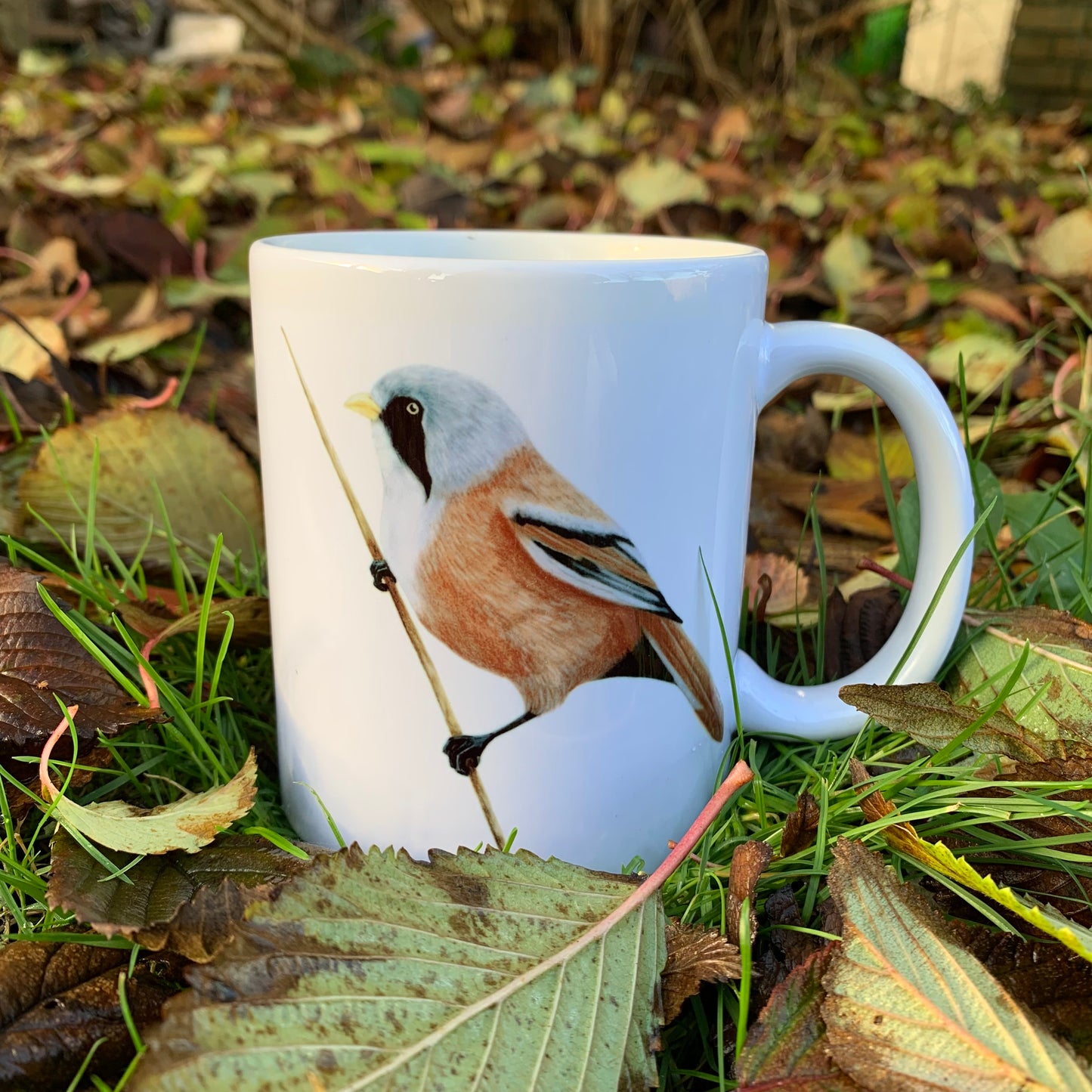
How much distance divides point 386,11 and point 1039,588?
3.16 metres

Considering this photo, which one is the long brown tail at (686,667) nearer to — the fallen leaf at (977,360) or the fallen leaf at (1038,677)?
the fallen leaf at (1038,677)

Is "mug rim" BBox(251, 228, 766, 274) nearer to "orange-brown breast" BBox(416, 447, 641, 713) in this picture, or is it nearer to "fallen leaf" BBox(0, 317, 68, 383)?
"orange-brown breast" BBox(416, 447, 641, 713)

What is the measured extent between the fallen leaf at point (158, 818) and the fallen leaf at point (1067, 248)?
3.65 feet

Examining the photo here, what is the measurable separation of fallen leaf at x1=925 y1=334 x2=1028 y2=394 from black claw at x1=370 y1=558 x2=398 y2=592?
664mm

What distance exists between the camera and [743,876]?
18.0 inches

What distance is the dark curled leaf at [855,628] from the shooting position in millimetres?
681

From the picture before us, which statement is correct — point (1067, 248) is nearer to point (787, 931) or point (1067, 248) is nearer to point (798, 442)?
point (798, 442)

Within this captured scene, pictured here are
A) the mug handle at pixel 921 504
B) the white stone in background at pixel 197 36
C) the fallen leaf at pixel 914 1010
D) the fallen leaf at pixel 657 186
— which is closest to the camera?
the fallen leaf at pixel 914 1010

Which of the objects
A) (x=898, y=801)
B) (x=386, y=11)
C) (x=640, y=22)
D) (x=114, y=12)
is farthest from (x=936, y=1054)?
(x=114, y=12)

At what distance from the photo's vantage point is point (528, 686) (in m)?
0.52

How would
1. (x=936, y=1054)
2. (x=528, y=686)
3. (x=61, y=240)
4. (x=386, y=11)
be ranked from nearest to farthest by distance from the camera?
(x=936, y=1054) → (x=528, y=686) → (x=61, y=240) → (x=386, y=11)

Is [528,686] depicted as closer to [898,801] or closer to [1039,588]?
[898,801]

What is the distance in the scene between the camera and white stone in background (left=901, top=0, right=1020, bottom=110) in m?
4.25

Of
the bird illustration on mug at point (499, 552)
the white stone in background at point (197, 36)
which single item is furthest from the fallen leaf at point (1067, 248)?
the white stone in background at point (197, 36)
